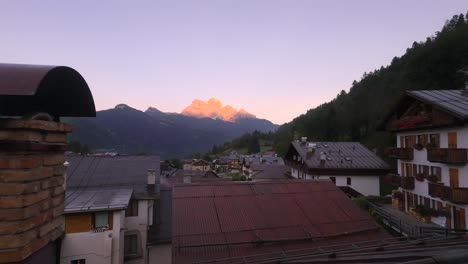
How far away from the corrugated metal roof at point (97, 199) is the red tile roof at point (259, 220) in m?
5.10

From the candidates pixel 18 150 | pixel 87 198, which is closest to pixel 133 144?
pixel 87 198

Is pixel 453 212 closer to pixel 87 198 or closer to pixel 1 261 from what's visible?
pixel 87 198

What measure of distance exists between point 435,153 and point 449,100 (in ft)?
12.0

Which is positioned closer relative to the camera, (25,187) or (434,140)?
(25,187)

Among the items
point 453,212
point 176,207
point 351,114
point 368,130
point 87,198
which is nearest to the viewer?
point 176,207

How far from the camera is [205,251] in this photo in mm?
9367

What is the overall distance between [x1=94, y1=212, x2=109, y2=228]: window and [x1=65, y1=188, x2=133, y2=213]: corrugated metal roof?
1.02ft

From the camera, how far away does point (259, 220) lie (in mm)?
10547

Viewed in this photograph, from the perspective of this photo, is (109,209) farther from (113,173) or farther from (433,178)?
(433,178)

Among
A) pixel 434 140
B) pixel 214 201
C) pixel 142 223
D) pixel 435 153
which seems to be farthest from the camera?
pixel 434 140

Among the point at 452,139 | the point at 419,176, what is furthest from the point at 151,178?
the point at 419,176

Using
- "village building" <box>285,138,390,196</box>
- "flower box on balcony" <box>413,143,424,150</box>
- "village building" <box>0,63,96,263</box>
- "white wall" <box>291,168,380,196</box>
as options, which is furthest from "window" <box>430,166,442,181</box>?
"village building" <box>0,63,96,263</box>

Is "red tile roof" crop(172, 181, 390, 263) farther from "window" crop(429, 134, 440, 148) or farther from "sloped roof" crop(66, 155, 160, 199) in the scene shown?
"window" crop(429, 134, 440, 148)

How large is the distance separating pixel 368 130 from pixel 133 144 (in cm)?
14112
